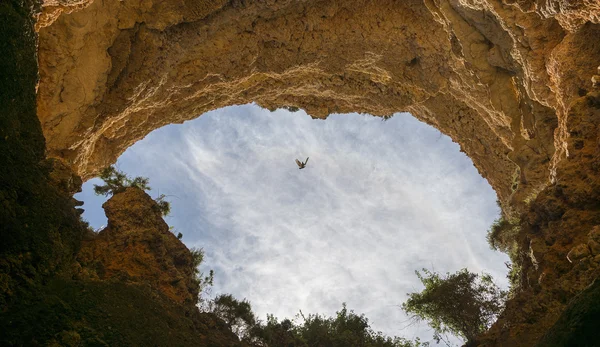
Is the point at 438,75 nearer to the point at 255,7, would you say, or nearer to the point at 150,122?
the point at 255,7

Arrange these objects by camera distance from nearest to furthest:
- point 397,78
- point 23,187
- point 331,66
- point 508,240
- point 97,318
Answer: point 23,187 → point 97,318 → point 508,240 → point 331,66 → point 397,78

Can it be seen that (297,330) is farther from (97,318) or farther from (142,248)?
(97,318)

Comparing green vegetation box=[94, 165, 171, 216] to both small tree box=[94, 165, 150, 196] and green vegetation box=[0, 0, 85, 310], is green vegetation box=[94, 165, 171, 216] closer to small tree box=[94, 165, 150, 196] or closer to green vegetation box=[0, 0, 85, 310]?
small tree box=[94, 165, 150, 196]

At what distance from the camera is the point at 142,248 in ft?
45.7

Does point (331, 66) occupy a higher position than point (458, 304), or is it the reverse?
point (331, 66)

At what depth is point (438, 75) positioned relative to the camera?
1831 cm

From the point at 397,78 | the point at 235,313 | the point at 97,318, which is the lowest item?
the point at 97,318

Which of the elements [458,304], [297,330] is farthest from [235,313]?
[458,304]

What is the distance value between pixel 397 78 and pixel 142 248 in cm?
1399

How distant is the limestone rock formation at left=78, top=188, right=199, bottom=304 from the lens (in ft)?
43.0

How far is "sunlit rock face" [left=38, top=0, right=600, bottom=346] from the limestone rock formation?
3.52 meters

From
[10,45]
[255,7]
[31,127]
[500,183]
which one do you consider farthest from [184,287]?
[500,183]

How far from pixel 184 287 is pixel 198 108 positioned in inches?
412

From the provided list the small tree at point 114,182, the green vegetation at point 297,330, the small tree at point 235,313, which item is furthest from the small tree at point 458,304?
the small tree at point 114,182
